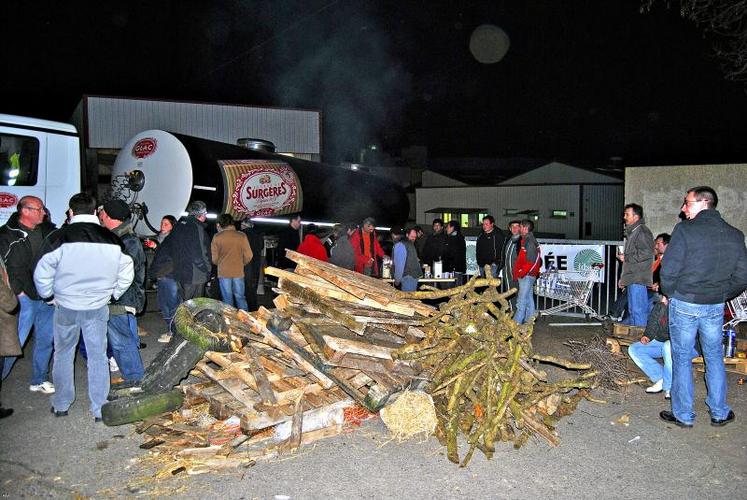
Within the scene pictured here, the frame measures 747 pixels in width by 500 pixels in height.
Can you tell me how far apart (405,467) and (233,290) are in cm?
567

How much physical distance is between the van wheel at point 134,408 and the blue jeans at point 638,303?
22.9 feet

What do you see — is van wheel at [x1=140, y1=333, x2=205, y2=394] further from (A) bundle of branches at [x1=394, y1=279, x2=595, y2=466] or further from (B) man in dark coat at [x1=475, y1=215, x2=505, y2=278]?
(B) man in dark coat at [x1=475, y1=215, x2=505, y2=278]

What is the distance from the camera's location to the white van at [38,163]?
32.7ft

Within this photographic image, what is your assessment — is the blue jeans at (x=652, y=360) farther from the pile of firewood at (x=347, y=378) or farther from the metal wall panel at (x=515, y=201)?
the metal wall panel at (x=515, y=201)

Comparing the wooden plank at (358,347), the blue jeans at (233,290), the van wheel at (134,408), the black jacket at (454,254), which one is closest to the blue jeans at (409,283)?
the black jacket at (454,254)

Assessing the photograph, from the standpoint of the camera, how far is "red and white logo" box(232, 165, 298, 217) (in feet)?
40.5

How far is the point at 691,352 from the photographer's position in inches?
213

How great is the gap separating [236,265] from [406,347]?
4656 millimetres

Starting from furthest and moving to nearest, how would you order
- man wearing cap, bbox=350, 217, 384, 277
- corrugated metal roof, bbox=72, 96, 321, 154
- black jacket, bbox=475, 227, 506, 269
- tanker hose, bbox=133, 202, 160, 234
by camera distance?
corrugated metal roof, bbox=72, 96, 321, 154 < black jacket, bbox=475, 227, 506, 269 < tanker hose, bbox=133, 202, 160, 234 < man wearing cap, bbox=350, 217, 384, 277

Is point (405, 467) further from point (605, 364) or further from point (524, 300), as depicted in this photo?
point (524, 300)

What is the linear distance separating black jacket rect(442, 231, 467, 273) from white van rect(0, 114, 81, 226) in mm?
7597

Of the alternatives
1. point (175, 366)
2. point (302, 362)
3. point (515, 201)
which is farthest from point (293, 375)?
point (515, 201)

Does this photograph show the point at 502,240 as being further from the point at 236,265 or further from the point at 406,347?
the point at 406,347

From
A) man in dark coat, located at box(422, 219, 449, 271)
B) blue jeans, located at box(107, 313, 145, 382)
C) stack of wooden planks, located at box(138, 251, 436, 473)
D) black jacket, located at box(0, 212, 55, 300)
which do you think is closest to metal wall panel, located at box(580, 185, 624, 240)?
man in dark coat, located at box(422, 219, 449, 271)
